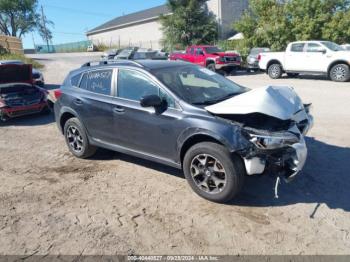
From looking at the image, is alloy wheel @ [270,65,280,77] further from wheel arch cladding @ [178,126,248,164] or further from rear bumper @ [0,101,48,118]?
wheel arch cladding @ [178,126,248,164]

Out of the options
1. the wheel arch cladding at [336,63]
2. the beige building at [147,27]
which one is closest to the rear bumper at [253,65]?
the wheel arch cladding at [336,63]

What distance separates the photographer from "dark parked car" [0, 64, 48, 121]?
9.20 metres

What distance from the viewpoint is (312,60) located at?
615 inches

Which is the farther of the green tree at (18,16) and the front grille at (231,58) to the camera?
the green tree at (18,16)

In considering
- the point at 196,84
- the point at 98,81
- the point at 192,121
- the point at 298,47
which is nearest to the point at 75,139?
the point at 98,81

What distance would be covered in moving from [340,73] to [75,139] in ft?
42.1

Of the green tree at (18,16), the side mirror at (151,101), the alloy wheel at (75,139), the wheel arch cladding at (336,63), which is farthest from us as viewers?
the green tree at (18,16)

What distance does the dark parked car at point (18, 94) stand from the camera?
30.2 ft

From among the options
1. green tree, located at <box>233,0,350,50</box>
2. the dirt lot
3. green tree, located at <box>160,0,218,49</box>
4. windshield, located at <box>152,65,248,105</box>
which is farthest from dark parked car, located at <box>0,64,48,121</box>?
green tree, located at <box>160,0,218,49</box>

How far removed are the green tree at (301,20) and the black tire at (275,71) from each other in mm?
6478

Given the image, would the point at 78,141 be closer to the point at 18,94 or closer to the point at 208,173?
the point at 208,173

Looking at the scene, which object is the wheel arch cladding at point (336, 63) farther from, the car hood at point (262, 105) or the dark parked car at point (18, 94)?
the dark parked car at point (18, 94)

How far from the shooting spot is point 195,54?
21391 mm

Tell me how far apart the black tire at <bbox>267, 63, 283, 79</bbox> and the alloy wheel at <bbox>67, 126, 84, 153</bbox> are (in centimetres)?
1362
